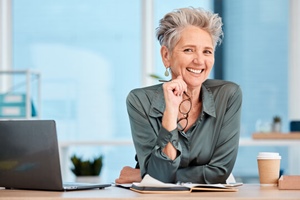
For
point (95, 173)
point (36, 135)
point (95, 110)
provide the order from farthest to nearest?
point (95, 110)
point (95, 173)
point (36, 135)

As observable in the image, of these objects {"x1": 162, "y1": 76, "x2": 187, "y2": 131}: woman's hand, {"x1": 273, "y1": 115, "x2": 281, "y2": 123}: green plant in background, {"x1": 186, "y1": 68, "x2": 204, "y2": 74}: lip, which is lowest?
{"x1": 273, "y1": 115, "x2": 281, "y2": 123}: green plant in background

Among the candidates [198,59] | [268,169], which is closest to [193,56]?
[198,59]

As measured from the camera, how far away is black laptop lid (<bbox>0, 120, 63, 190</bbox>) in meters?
2.29

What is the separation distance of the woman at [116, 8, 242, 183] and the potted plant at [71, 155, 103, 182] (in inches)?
126

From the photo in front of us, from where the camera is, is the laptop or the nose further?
the nose

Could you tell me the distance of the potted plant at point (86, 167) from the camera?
5.98 meters

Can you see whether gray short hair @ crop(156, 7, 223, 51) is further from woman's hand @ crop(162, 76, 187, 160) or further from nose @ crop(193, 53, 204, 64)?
woman's hand @ crop(162, 76, 187, 160)

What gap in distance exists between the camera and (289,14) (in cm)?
634

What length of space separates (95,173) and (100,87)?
2.87 feet

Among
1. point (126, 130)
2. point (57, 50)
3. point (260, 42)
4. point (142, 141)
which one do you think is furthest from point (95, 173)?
point (142, 141)

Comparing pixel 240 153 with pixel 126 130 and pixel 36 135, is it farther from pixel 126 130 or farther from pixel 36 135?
pixel 36 135

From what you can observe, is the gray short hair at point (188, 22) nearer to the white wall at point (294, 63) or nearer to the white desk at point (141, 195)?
the white desk at point (141, 195)

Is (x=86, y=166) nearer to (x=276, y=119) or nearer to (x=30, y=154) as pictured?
(x=276, y=119)

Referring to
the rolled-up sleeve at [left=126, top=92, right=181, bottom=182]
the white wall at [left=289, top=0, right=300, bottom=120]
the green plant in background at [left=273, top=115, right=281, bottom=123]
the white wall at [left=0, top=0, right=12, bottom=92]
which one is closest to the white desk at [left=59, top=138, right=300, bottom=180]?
the green plant in background at [left=273, top=115, right=281, bottom=123]
